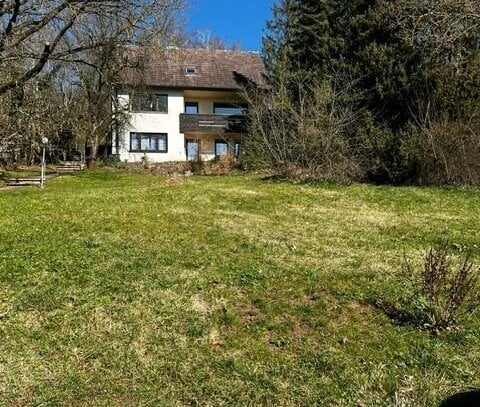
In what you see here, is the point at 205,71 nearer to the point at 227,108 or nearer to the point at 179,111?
the point at 227,108

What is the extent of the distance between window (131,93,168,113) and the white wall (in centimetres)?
29

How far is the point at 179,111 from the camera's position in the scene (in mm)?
38094

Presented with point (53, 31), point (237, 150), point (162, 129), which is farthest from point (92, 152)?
point (53, 31)

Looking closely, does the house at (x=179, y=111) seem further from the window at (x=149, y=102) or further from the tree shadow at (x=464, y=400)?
the tree shadow at (x=464, y=400)

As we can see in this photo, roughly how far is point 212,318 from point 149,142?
33287mm

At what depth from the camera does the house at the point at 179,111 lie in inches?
1446

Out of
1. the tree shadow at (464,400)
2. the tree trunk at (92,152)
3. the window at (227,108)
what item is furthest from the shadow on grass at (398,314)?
the window at (227,108)

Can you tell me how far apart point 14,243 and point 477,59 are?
16.2 meters

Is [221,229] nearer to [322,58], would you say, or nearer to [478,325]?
[478,325]

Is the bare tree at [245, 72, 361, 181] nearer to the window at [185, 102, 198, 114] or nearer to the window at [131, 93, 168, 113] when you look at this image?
the window at [131, 93, 168, 113]

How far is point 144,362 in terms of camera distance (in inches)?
176

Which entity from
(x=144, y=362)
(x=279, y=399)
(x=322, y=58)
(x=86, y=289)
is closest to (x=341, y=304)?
(x=279, y=399)

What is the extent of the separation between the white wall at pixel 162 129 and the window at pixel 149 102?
289mm

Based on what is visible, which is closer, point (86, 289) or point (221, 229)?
point (86, 289)
